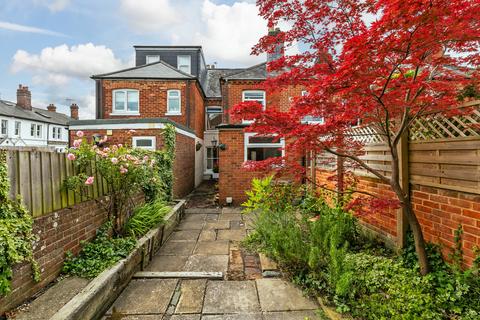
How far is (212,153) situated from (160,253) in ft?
38.6

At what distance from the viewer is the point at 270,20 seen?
312 centimetres

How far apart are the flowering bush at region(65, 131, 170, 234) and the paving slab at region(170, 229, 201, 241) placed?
4.07ft

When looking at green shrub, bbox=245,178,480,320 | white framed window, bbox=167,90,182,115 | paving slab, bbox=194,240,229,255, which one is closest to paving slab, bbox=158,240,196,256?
paving slab, bbox=194,240,229,255

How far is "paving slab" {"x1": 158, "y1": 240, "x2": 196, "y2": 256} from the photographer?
4320mm

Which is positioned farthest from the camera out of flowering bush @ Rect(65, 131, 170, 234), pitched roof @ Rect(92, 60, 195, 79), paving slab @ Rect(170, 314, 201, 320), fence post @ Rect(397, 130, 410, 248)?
pitched roof @ Rect(92, 60, 195, 79)

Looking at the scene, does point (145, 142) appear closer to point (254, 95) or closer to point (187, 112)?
point (187, 112)

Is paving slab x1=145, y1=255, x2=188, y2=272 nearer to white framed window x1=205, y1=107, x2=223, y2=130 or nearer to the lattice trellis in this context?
the lattice trellis

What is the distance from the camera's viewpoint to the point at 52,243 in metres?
2.70

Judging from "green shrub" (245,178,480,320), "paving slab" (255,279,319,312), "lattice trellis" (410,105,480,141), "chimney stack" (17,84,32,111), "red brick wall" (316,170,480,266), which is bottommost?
"paving slab" (255,279,319,312)

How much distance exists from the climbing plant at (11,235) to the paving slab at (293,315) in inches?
92.9

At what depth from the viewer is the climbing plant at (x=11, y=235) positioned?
1933 mm

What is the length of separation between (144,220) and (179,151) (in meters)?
4.89

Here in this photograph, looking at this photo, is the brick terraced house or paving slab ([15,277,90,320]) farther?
the brick terraced house

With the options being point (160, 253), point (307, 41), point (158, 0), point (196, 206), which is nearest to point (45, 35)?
point (158, 0)
